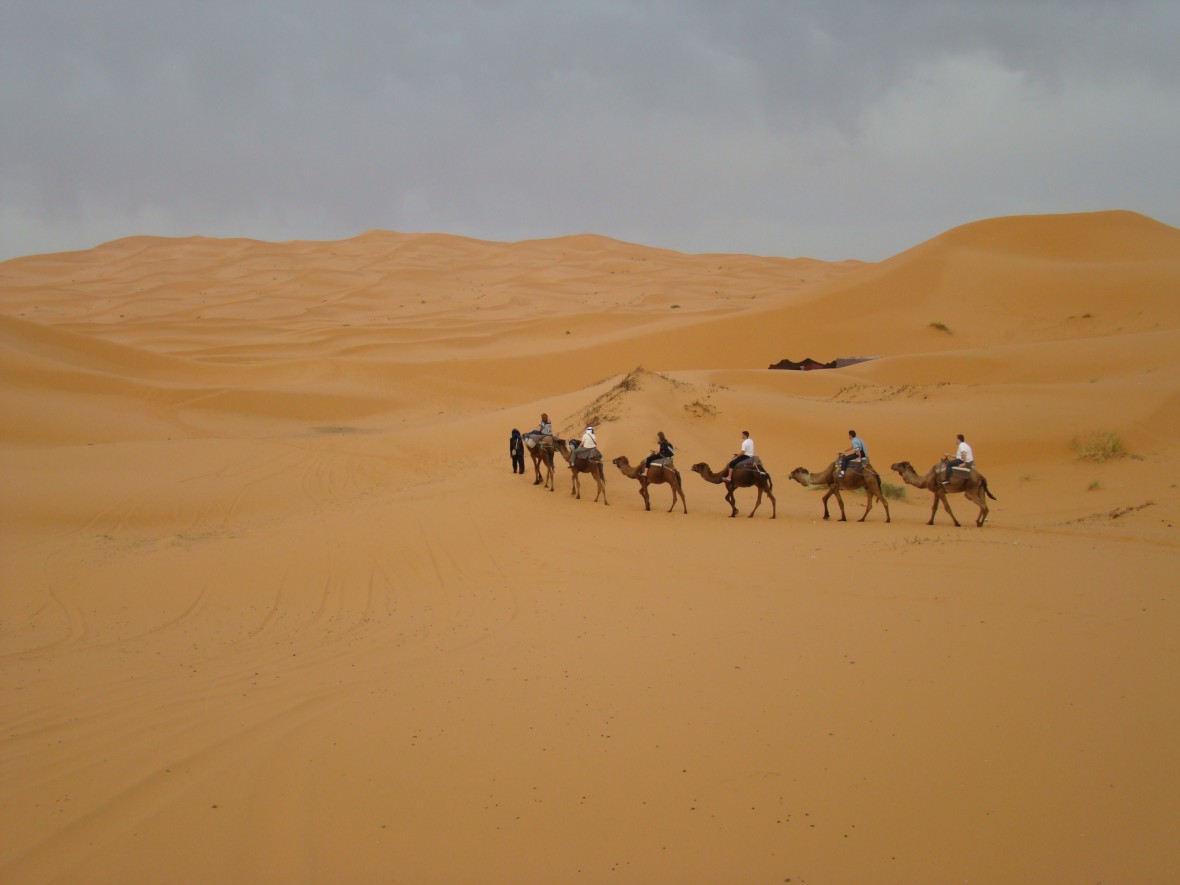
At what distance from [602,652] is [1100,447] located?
1644 centimetres

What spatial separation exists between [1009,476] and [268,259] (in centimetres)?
8468

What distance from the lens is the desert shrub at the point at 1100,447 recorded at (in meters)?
18.8

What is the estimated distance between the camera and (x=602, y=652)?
24.3 feet

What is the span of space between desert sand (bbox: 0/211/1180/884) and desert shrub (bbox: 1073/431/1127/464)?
20 centimetres

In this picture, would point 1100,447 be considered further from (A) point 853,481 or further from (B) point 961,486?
(A) point 853,481

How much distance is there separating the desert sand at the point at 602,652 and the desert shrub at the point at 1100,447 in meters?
0.20

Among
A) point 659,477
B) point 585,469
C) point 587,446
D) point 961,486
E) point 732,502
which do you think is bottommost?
point 732,502

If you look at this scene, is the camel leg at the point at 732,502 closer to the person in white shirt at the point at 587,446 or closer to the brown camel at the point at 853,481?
the brown camel at the point at 853,481

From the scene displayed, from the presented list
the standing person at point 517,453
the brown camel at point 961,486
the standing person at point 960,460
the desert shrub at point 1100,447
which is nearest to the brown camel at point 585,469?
the standing person at point 517,453

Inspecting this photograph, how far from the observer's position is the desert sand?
15.1ft

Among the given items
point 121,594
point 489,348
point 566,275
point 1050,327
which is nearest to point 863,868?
point 121,594

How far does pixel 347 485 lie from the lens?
19750mm

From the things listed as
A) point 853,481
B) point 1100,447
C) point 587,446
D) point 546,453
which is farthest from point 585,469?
point 1100,447

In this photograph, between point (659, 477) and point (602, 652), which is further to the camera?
point (659, 477)
